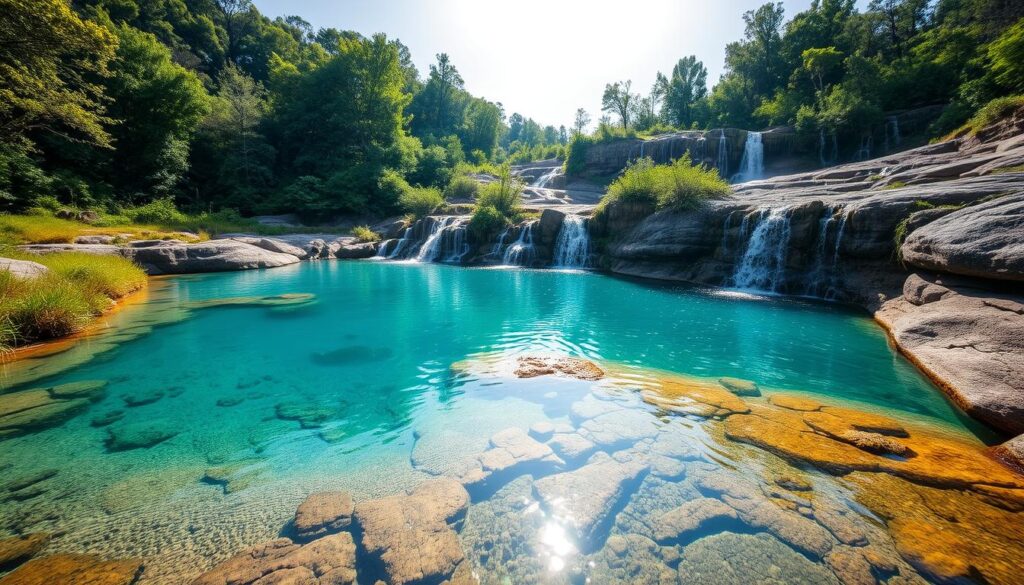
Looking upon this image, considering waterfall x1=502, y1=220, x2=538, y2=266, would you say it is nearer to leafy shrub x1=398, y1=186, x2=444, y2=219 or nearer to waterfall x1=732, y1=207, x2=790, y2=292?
leafy shrub x1=398, y1=186, x2=444, y2=219

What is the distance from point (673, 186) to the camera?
49.0ft

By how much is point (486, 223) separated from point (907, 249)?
16.5m

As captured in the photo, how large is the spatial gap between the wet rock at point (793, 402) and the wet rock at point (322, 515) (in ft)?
15.2

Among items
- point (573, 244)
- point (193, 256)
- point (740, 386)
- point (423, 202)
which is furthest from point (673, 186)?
point (193, 256)

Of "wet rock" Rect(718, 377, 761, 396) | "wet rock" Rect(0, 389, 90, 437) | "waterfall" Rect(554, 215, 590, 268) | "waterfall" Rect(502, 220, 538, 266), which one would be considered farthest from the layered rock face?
"wet rock" Rect(0, 389, 90, 437)

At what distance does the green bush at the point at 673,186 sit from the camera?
14.6 m

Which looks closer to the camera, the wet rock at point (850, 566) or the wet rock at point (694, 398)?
the wet rock at point (850, 566)

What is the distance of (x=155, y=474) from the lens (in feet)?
9.75

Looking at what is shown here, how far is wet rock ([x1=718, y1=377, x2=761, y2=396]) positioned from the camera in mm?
4611

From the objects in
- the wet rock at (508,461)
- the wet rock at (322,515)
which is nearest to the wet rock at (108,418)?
the wet rock at (322,515)

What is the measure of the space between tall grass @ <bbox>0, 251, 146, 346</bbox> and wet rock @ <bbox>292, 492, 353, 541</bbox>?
6.73m

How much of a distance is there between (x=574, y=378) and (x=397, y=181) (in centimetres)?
2779

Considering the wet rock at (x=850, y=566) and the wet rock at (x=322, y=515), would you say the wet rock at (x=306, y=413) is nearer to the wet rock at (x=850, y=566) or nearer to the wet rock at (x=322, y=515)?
the wet rock at (x=322, y=515)

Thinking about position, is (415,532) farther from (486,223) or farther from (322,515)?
(486,223)
